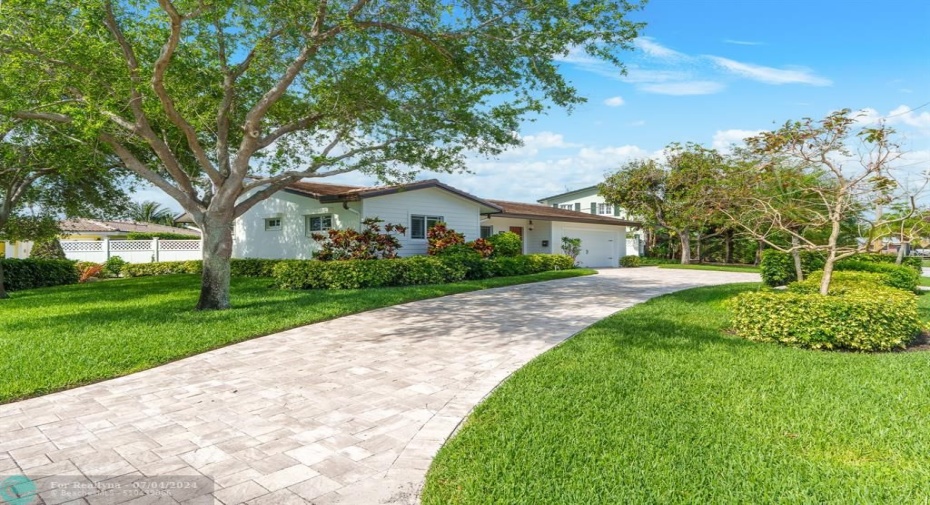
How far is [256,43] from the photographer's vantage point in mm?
8391

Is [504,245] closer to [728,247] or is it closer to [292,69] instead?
[292,69]

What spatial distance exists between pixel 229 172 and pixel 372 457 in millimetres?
8690

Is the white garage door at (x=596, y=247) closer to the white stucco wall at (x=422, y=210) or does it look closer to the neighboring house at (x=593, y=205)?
the neighboring house at (x=593, y=205)

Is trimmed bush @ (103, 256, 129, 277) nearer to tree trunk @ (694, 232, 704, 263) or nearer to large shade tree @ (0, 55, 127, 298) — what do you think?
large shade tree @ (0, 55, 127, 298)

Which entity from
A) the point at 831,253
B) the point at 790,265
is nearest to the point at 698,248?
the point at 790,265

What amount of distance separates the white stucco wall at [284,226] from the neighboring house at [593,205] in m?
21.5

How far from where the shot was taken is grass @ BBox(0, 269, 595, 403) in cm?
546

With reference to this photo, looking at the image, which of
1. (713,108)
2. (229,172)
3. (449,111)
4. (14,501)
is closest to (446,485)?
(14,501)

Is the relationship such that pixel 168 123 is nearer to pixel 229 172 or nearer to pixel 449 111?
pixel 229 172

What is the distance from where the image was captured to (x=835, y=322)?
6.27 m

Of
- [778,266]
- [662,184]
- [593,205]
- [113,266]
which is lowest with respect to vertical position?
[778,266]

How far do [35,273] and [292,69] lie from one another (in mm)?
15533

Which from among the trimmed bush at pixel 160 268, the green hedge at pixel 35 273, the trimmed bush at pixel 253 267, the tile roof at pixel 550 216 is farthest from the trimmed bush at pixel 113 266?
the tile roof at pixel 550 216

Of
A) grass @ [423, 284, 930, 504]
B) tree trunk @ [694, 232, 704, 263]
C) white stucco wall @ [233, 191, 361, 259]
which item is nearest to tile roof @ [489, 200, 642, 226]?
tree trunk @ [694, 232, 704, 263]
